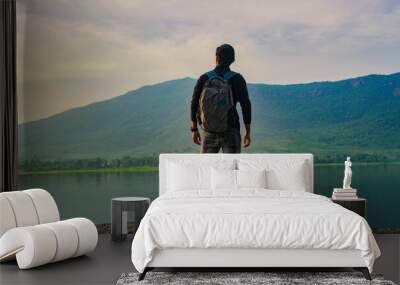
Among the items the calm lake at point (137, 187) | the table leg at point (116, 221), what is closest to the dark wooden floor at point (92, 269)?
the table leg at point (116, 221)

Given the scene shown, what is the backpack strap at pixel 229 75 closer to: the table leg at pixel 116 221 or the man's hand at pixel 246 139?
the man's hand at pixel 246 139

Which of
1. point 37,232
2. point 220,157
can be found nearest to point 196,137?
point 220,157

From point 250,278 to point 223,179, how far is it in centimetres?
188

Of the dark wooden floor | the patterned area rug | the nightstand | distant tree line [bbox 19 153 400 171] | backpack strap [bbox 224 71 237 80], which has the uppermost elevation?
backpack strap [bbox 224 71 237 80]

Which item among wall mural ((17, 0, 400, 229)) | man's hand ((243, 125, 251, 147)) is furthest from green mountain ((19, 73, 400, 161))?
man's hand ((243, 125, 251, 147))

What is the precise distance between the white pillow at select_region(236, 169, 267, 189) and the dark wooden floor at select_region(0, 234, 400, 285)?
1.34 m

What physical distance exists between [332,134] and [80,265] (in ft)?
13.0

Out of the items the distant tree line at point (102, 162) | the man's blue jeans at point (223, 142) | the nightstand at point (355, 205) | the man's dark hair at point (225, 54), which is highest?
the man's dark hair at point (225, 54)

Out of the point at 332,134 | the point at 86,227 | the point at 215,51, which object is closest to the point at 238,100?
the point at 215,51

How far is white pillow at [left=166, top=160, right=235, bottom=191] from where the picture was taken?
6.99 meters

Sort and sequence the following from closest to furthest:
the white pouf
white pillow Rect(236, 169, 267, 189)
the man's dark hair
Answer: the white pouf, white pillow Rect(236, 169, 267, 189), the man's dark hair

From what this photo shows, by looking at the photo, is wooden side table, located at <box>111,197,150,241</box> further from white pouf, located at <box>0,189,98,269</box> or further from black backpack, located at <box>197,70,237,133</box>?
black backpack, located at <box>197,70,237,133</box>

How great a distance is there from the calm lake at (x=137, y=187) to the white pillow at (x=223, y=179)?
5.06 feet

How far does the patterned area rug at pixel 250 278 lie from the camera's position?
5016 millimetres
